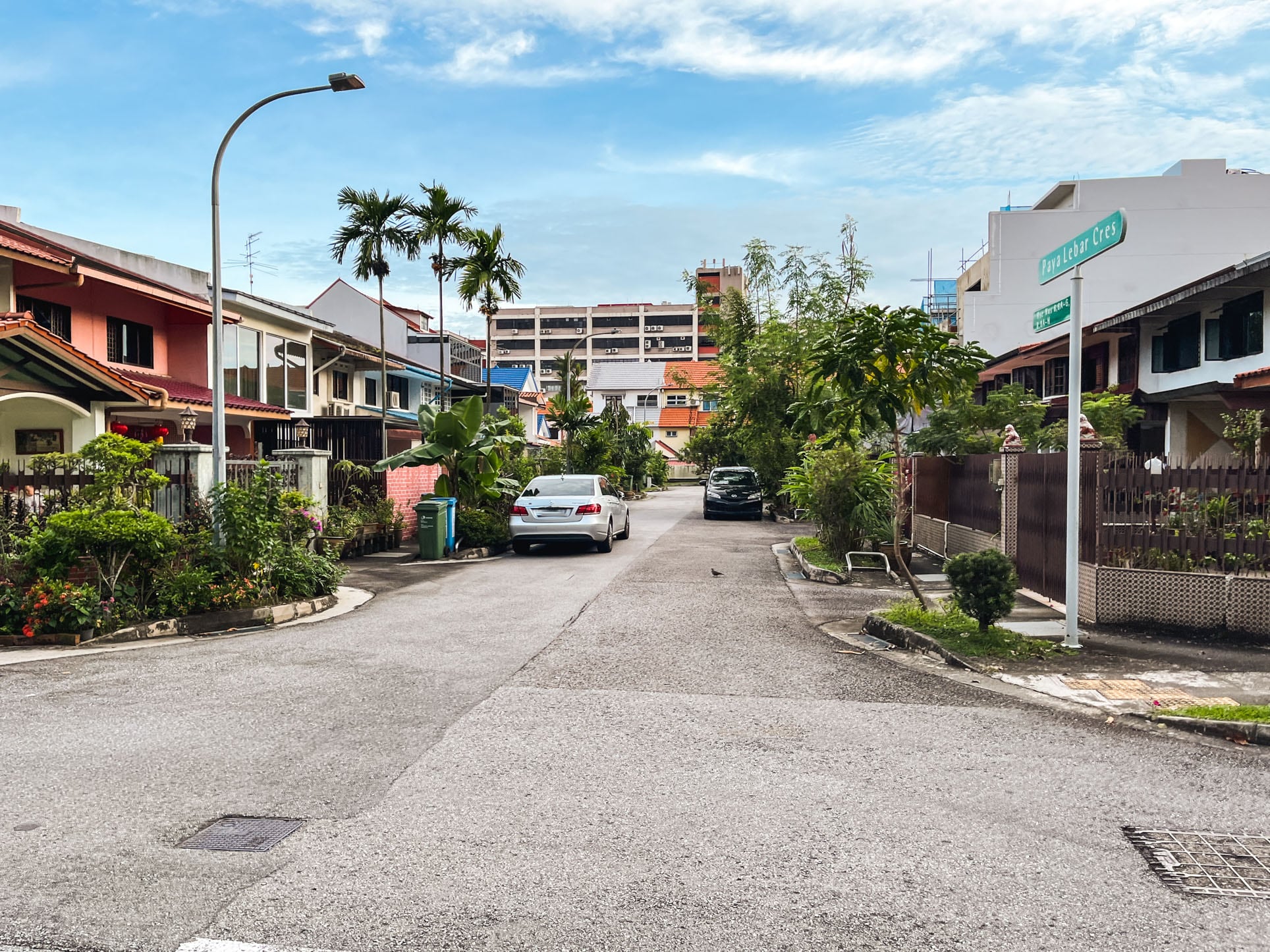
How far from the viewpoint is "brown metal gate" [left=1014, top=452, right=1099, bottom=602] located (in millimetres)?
11062

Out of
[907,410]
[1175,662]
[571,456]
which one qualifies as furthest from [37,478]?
[571,456]

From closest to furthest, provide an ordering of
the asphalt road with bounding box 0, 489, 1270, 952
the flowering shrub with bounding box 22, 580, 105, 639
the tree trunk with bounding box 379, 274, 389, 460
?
the asphalt road with bounding box 0, 489, 1270, 952, the flowering shrub with bounding box 22, 580, 105, 639, the tree trunk with bounding box 379, 274, 389, 460

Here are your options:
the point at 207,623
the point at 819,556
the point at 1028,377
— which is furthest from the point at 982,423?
the point at 207,623

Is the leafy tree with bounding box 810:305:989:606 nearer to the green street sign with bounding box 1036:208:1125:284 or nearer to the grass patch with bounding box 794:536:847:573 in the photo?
the green street sign with bounding box 1036:208:1125:284

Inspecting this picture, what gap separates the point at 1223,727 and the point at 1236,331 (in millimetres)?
18295

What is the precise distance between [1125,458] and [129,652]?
1089 centimetres

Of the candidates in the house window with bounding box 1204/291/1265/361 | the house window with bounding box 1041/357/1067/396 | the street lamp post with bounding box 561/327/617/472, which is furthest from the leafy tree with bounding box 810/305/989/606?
the street lamp post with bounding box 561/327/617/472

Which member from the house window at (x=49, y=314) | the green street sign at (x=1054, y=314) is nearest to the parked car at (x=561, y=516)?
the house window at (x=49, y=314)

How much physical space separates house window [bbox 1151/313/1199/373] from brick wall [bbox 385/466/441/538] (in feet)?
61.3

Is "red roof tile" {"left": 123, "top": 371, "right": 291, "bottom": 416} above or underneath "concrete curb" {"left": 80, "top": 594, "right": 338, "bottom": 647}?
above

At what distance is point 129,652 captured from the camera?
33.0 feet

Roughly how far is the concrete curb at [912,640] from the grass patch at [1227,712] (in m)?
1.77

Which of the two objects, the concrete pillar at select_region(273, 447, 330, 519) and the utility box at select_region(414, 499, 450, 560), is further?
the utility box at select_region(414, 499, 450, 560)

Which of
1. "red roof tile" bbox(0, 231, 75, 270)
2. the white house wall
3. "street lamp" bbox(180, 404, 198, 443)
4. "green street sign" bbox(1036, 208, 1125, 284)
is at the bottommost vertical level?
"street lamp" bbox(180, 404, 198, 443)
